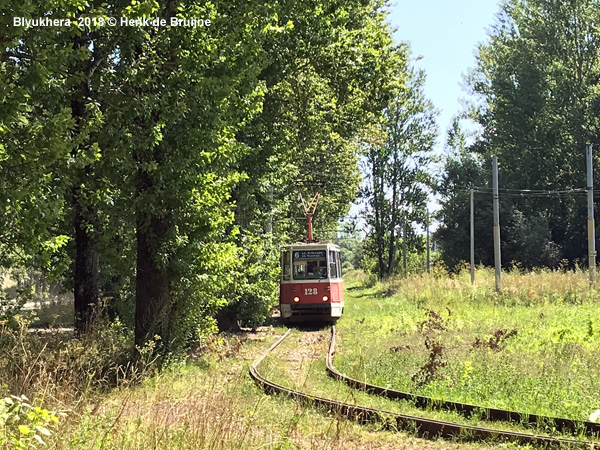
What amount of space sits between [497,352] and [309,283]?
958cm

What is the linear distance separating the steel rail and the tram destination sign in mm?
10443

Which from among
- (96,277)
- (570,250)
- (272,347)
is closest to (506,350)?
(272,347)

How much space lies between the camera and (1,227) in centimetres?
916

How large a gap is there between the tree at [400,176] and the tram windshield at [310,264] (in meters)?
38.3

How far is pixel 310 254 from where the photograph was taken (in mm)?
21703

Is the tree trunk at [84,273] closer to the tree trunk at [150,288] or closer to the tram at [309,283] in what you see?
the tree trunk at [150,288]

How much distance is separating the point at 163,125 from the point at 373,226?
53096 millimetres

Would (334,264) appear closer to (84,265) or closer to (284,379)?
(84,265)

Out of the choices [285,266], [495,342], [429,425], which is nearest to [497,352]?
[495,342]

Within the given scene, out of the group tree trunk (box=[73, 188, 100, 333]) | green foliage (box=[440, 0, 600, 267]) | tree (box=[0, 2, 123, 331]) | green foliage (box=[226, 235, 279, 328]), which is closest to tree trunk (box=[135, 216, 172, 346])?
tree trunk (box=[73, 188, 100, 333])

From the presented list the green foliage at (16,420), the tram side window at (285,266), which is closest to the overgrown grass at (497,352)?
the tram side window at (285,266)

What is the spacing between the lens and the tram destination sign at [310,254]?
2162 centimetres

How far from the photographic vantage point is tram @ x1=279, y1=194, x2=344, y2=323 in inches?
843

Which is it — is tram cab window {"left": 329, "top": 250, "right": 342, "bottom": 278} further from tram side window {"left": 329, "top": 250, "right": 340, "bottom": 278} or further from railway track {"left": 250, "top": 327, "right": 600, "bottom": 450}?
railway track {"left": 250, "top": 327, "right": 600, "bottom": 450}
